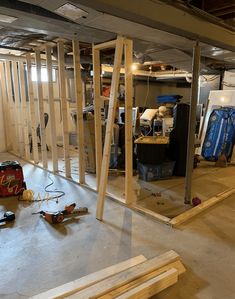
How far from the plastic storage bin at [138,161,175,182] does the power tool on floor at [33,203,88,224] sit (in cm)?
144

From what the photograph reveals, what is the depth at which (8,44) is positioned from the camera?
3.82m

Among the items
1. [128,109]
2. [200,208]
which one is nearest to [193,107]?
[128,109]

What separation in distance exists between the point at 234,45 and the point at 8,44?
3.33 meters

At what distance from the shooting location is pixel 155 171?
13.2 feet

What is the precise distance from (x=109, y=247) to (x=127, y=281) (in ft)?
1.73

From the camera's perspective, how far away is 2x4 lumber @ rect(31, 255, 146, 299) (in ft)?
5.28

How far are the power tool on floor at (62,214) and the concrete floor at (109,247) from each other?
2.8 inches

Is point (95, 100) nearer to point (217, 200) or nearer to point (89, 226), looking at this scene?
point (89, 226)

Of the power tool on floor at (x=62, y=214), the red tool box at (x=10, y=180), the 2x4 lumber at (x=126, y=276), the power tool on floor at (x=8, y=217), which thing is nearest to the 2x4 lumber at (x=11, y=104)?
the red tool box at (x=10, y=180)

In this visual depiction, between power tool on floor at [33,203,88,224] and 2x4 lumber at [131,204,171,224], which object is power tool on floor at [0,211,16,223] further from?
2x4 lumber at [131,204,171,224]

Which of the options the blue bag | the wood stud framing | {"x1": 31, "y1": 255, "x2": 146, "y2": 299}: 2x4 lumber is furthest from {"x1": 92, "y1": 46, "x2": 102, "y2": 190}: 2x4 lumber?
the blue bag

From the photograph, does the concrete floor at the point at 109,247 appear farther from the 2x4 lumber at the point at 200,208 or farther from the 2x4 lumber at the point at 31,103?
the 2x4 lumber at the point at 31,103

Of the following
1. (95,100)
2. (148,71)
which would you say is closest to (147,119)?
(148,71)

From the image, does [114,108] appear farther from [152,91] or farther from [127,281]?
[152,91]
